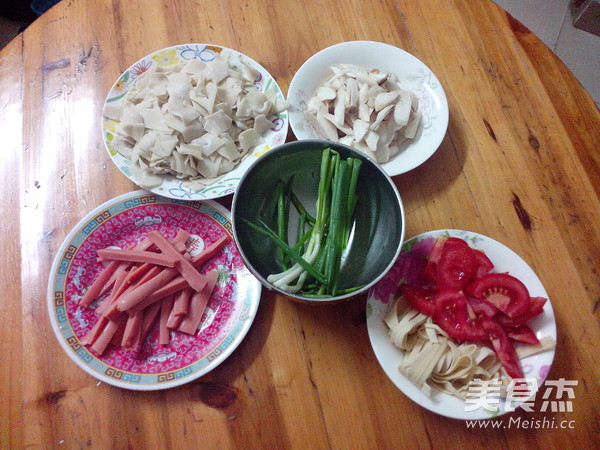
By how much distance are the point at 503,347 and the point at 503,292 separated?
134mm

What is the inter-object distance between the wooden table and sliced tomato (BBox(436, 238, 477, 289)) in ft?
0.64

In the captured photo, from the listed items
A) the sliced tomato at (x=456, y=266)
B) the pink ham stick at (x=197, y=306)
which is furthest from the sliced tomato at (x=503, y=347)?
the pink ham stick at (x=197, y=306)

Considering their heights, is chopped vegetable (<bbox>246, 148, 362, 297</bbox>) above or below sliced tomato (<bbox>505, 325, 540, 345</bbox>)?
above

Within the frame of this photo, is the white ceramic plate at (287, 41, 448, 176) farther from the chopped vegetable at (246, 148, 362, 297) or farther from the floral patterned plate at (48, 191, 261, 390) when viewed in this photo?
the floral patterned plate at (48, 191, 261, 390)

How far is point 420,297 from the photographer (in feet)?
3.59

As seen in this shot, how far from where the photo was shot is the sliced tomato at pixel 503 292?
1.04m

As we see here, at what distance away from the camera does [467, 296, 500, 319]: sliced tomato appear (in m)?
1.05

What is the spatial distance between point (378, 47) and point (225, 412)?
1223 millimetres

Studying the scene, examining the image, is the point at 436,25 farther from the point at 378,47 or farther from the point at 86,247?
the point at 86,247

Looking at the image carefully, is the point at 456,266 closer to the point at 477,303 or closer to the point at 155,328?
the point at 477,303

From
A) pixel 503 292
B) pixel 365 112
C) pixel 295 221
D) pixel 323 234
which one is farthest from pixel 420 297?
pixel 365 112

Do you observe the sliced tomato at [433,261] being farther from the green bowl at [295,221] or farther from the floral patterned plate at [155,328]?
the floral patterned plate at [155,328]

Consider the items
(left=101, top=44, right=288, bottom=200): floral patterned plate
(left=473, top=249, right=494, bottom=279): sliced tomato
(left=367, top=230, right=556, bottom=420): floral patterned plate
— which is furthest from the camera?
(left=101, top=44, right=288, bottom=200): floral patterned plate

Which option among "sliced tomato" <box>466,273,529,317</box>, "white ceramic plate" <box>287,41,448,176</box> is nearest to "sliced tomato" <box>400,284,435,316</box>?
"sliced tomato" <box>466,273,529,317</box>
